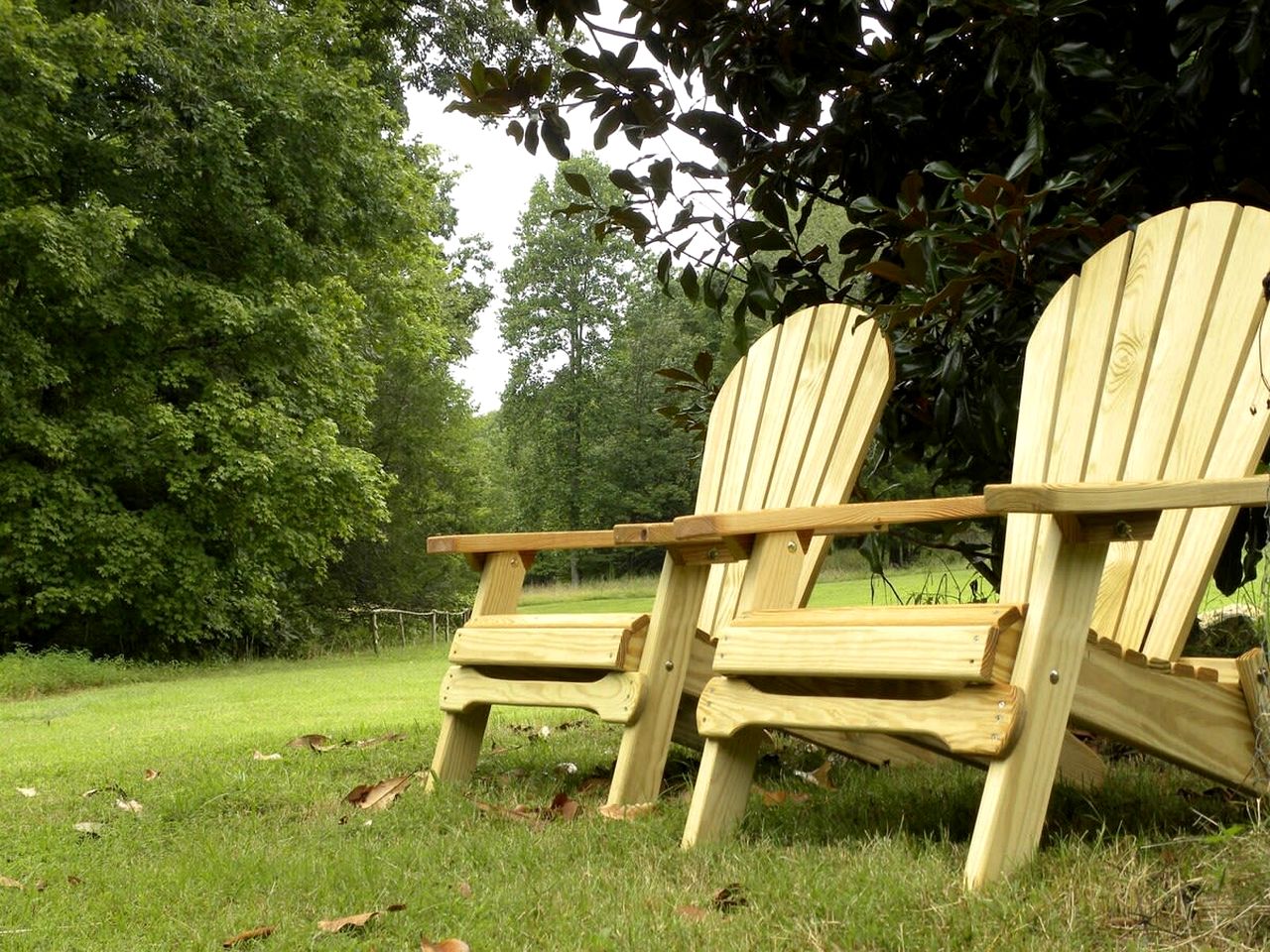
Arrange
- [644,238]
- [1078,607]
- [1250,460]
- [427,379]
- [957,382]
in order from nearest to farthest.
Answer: [1078,607]
[1250,460]
[957,382]
[644,238]
[427,379]

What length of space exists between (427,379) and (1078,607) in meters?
22.6

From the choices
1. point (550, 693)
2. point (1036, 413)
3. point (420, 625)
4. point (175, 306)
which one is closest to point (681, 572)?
point (550, 693)

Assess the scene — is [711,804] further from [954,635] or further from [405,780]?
[405,780]

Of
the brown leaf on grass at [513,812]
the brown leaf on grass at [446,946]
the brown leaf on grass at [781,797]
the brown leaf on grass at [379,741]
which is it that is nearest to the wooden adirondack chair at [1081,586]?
the brown leaf on grass at [781,797]

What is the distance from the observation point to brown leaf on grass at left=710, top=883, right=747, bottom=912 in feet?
6.58

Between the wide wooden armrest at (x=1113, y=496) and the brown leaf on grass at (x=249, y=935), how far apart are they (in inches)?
56.0

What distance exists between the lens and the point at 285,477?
1495cm

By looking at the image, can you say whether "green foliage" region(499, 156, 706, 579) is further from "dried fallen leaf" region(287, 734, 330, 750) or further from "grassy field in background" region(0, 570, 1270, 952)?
"grassy field in background" region(0, 570, 1270, 952)

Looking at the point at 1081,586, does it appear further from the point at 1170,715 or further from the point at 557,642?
the point at 557,642

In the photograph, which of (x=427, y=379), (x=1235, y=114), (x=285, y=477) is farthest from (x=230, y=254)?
(x=1235, y=114)

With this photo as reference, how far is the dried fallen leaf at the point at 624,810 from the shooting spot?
2.82m

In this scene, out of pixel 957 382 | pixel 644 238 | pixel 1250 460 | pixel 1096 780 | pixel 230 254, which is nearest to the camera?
pixel 1250 460

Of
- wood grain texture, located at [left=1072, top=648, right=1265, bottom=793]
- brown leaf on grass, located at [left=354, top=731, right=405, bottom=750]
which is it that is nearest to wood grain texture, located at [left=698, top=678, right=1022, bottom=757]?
wood grain texture, located at [left=1072, top=648, right=1265, bottom=793]

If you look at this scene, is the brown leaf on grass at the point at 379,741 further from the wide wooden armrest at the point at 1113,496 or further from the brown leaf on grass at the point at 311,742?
the wide wooden armrest at the point at 1113,496
